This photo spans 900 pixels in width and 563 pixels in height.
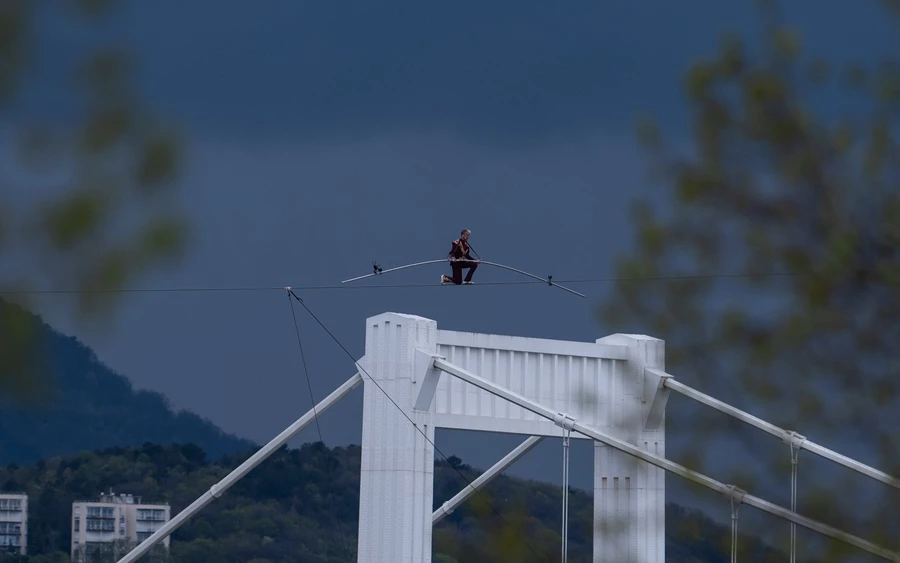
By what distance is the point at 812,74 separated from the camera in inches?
324

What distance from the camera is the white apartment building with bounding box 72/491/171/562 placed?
238 ft

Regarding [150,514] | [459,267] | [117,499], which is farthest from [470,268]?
[117,499]

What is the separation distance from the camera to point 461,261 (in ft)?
76.9

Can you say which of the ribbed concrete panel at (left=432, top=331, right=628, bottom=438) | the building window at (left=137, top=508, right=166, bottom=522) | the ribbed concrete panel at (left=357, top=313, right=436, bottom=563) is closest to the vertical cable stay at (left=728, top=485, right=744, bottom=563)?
the ribbed concrete panel at (left=357, top=313, right=436, bottom=563)

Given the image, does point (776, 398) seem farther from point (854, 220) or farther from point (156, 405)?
point (156, 405)

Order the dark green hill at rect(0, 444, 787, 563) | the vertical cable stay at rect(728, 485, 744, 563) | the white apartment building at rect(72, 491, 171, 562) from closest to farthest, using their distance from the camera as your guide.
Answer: the vertical cable stay at rect(728, 485, 744, 563) < the dark green hill at rect(0, 444, 787, 563) < the white apartment building at rect(72, 491, 171, 562)

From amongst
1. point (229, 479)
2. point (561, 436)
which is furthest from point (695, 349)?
point (229, 479)

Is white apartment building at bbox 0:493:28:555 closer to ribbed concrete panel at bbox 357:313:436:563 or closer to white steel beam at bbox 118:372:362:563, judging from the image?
white steel beam at bbox 118:372:362:563

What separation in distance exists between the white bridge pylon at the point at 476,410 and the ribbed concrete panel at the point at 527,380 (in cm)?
2

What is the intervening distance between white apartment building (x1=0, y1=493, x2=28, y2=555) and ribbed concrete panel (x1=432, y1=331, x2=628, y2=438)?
165ft

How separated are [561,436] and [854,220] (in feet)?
61.5

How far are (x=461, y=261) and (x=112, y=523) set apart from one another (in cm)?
5390

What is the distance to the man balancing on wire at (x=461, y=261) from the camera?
23500 millimetres

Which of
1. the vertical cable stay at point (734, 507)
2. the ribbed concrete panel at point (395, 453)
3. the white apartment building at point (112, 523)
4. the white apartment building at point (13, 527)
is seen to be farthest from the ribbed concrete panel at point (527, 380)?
the white apartment building at point (13, 527)
